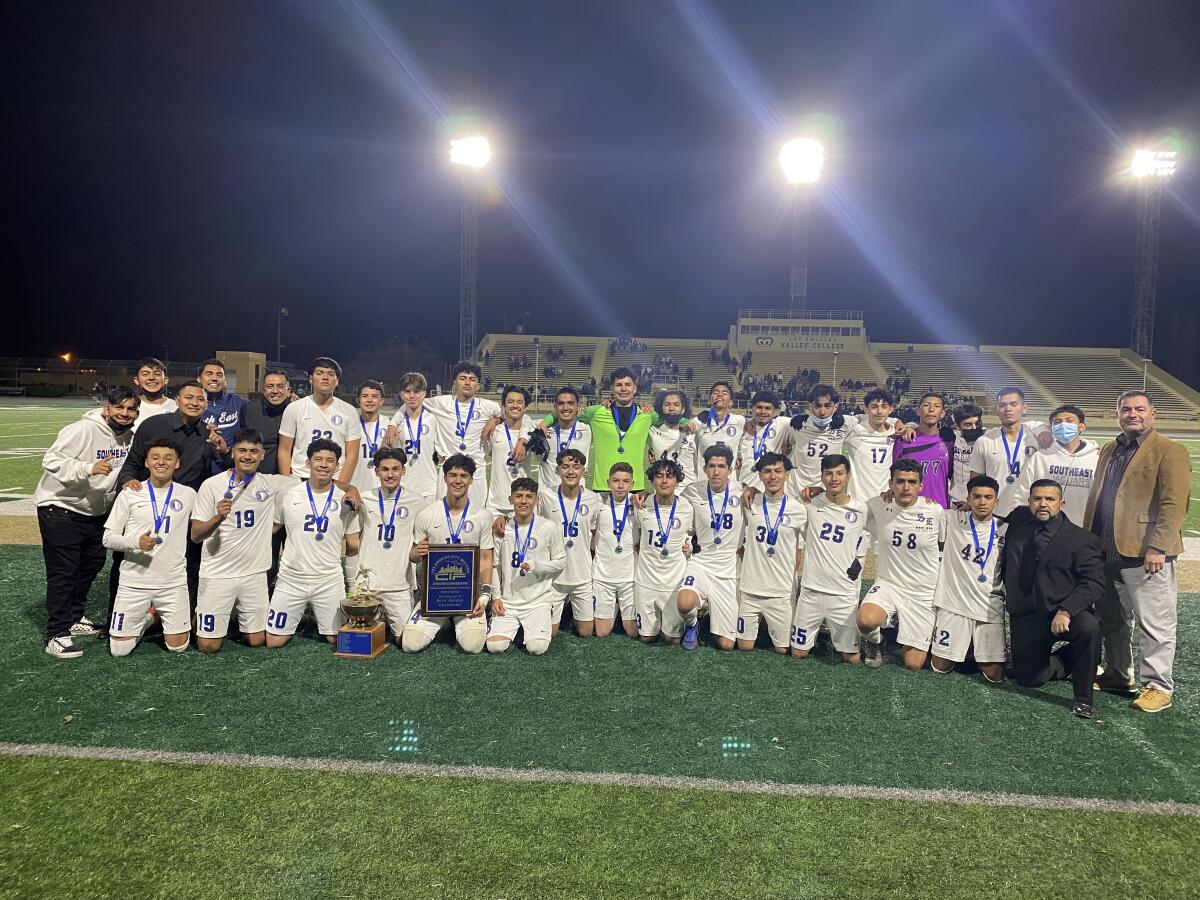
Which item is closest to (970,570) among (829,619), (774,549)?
(829,619)

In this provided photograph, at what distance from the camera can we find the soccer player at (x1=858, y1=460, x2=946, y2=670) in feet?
17.1

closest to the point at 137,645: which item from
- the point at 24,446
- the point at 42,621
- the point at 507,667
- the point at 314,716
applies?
the point at 42,621

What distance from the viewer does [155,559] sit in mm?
5074

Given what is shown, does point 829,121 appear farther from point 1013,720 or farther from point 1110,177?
point 1013,720

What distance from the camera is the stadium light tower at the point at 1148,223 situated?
37.2 m

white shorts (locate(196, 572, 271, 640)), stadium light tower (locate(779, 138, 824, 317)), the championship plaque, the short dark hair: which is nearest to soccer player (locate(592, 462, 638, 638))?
the championship plaque

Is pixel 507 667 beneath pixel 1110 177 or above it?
beneath

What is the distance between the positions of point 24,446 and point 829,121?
119 feet

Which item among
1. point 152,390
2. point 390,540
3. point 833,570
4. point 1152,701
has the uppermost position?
→ point 152,390

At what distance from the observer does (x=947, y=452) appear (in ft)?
22.0

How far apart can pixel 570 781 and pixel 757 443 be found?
4.56 m

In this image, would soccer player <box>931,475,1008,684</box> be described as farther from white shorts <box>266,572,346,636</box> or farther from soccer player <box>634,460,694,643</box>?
white shorts <box>266,572,346,636</box>

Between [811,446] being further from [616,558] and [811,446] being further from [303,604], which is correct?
[303,604]

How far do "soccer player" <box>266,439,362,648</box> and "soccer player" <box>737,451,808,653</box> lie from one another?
3.02 metres
